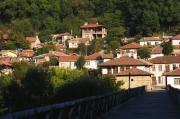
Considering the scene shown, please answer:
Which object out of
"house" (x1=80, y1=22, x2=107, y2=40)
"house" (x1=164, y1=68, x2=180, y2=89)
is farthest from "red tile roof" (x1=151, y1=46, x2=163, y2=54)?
"house" (x1=164, y1=68, x2=180, y2=89)

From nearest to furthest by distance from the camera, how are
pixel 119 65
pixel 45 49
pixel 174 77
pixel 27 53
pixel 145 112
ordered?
pixel 145 112 < pixel 174 77 < pixel 119 65 < pixel 27 53 < pixel 45 49

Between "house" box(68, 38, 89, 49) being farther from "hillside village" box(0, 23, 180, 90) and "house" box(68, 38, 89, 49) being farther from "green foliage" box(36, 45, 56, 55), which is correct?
"green foliage" box(36, 45, 56, 55)

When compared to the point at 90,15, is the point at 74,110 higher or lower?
lower

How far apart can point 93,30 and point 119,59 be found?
176ft

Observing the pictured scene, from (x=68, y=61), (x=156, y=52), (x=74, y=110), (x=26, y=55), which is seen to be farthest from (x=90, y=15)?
(x=74, y=110)

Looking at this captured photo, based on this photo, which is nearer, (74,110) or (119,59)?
(74,110)

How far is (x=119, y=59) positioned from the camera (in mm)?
72375

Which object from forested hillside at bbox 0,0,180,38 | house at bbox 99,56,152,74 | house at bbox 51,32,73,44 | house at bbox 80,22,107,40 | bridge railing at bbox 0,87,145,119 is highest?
forested hillside at bbox 0,0,180,38

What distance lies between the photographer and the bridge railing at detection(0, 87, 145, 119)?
9.04m

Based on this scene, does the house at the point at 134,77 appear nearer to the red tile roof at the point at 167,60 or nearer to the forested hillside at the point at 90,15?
the red tile roof at the point at 167,60

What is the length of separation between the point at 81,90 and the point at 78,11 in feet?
410

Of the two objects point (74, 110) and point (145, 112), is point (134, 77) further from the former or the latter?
point (74, 110)

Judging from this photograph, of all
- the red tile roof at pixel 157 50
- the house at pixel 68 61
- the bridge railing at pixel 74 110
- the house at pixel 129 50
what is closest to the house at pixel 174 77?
the house at pixel 68 61

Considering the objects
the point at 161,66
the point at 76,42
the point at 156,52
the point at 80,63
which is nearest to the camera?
the point at 161,66
